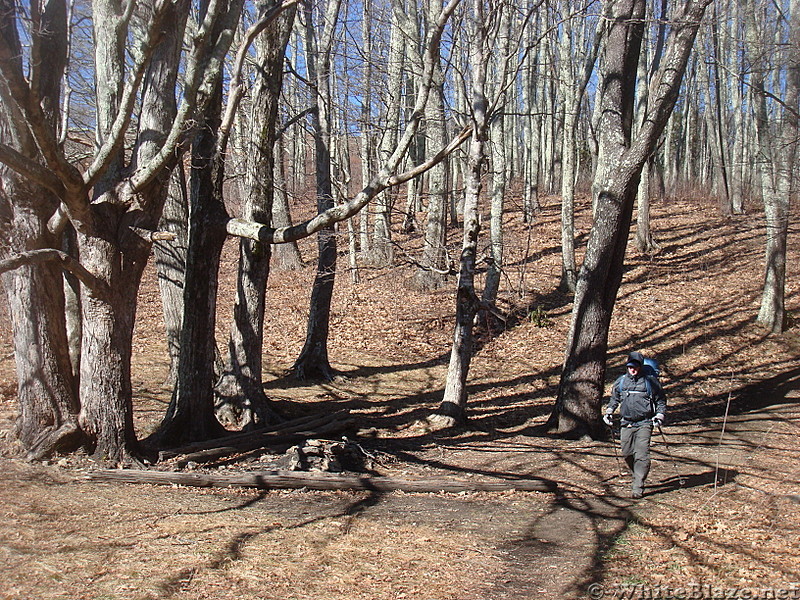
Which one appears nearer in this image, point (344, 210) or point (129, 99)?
point (129, 99)

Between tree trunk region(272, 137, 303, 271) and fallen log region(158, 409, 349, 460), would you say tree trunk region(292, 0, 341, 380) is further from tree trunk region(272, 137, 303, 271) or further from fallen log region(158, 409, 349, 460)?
tree trunk region(272, 137, 303, 271)

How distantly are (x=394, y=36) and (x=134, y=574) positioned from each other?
16335mm

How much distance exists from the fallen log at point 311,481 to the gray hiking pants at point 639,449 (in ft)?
3.02

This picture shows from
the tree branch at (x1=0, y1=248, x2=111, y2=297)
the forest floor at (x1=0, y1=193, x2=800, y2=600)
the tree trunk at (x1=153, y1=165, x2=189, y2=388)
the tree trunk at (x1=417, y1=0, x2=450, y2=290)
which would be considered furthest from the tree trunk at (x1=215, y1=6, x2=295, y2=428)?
the tree branch at (x1=0, y1=248, x2=111, y2=297)

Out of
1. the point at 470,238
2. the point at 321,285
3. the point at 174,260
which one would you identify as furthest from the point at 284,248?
the point at 470,238

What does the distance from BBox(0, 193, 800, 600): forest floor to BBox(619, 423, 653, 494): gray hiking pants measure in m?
0.22

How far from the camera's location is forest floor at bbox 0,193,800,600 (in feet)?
16.4

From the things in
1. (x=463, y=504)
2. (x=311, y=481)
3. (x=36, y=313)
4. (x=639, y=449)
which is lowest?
(x=463, y=504)

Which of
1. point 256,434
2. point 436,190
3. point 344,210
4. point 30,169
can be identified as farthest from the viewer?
point 436,190

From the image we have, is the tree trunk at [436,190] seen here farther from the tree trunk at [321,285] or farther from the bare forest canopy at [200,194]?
the tree trunk at [321,285]

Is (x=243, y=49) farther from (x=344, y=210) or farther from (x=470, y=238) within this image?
(x=470, y=238)

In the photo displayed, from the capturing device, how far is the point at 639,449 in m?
7.50

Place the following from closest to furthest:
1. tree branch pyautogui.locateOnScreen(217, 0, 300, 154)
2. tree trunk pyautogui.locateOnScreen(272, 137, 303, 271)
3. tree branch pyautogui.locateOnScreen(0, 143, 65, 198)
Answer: tree branch pyautogui.locateOnScreen(0, 143, 65, 198), tree branch pyautogui.locateOnScreen(217, 0, 300, 154), tree trunk pyautogui.locateOnScreen(272, 137, 303, 271)

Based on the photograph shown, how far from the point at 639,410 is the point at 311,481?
3.63m
